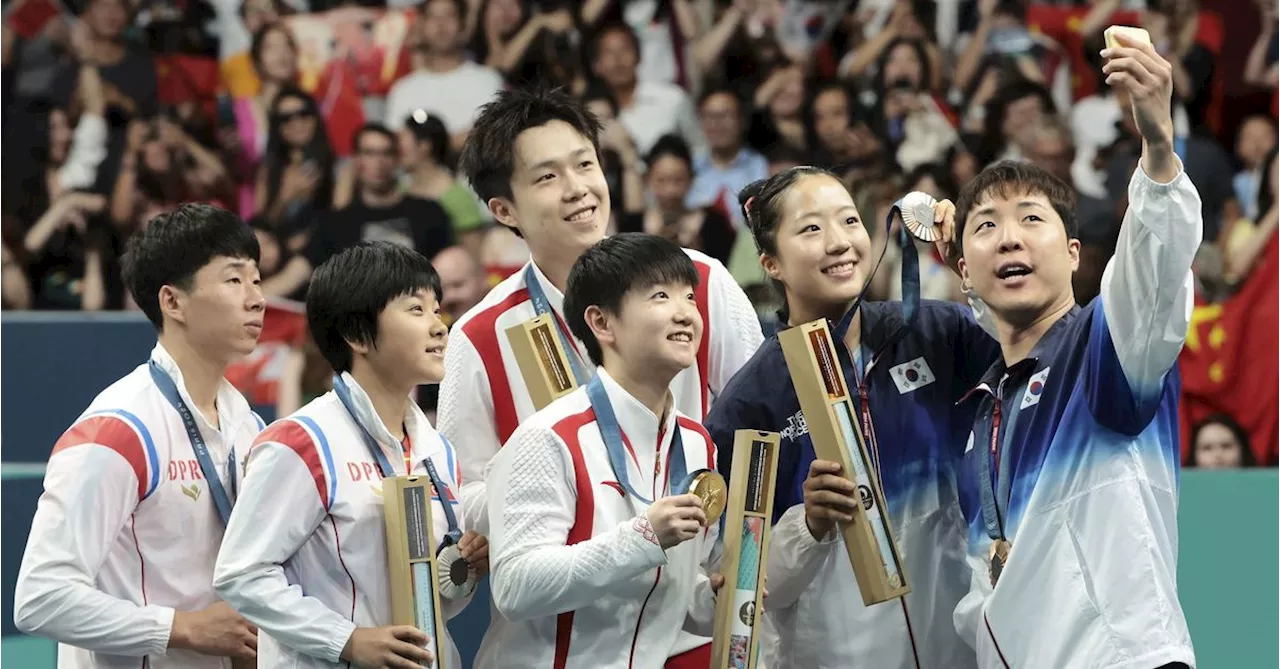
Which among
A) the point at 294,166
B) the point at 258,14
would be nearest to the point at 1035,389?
the point at 294,166

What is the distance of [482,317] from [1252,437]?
4232 mm

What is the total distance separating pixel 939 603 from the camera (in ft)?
13.1

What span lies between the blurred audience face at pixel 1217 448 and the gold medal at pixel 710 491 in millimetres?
4138

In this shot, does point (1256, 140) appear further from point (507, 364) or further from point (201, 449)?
point (201, 449)

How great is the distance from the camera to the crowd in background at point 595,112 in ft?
26.9

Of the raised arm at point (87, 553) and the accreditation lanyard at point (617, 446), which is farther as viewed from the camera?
the raised arm at point (87, 553)

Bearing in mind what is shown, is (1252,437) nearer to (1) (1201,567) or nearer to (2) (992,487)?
(1) (1201,567)

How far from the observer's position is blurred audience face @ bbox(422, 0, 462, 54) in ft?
30.6

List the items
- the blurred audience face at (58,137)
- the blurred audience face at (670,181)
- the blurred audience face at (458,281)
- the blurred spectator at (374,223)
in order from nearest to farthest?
the blurred audience face at (458,281) < the blurred spectator at (374,223) < the blurred audience face at (670,181) < the blurred audience face at (58,137)

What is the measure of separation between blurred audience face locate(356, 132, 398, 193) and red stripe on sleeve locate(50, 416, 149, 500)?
4515 mm

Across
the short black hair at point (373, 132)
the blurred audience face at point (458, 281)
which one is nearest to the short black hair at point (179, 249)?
the blurred audience face at point (458, 281)

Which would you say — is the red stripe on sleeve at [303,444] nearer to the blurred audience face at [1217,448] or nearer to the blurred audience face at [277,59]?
the blurred audience face at [1217,448]

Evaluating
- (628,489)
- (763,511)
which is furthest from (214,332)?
(763,511)

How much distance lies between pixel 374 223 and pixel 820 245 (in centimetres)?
447
